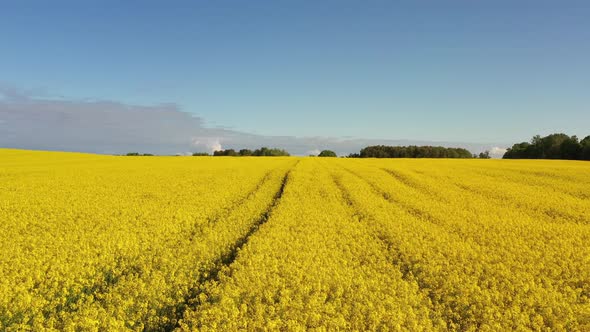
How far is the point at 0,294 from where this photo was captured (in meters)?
8.75

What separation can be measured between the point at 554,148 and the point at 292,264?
266ft

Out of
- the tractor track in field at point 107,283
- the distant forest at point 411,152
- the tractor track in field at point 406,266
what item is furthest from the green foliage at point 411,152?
the tractor track in field at point 107,283

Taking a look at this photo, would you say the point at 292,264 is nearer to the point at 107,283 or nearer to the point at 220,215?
the point at 107,283

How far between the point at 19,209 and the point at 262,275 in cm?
1290

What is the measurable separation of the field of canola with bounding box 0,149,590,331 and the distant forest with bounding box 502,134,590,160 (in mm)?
59379

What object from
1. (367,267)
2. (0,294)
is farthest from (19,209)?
(367,267)

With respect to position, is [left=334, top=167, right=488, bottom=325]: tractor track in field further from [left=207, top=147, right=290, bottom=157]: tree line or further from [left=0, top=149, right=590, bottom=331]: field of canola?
[left=207, top=147, right=290, bottom=157]: tree line

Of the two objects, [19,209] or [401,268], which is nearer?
[401,268]

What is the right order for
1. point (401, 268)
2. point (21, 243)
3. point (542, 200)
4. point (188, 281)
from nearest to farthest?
point (188, 281) → point (401, 268) → point (21, 243) → point (542, 200)

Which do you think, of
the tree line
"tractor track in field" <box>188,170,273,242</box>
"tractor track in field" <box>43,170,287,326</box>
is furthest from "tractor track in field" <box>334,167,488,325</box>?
the tree line

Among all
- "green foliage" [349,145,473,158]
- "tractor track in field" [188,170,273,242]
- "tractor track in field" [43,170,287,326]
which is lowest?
"tractor track in field" [43,170,287,326]

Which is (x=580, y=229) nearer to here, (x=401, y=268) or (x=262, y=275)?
(x=401, y=268)

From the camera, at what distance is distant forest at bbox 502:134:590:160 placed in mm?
71694

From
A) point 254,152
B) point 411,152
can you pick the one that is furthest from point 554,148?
point 254,152
